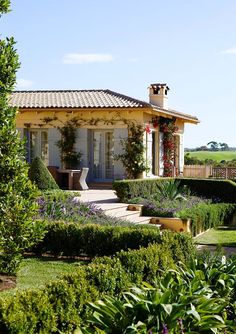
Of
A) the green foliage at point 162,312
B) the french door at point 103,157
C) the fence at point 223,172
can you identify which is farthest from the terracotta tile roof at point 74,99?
the green foliage at point 162,312

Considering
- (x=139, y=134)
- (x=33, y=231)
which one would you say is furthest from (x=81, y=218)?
(x=139, y=134)

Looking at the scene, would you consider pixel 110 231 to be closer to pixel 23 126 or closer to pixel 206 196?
pixel 206 196

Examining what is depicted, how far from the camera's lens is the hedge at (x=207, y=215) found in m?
16.8

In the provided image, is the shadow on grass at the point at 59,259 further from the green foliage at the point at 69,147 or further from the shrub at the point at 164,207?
the green foliage at the point at 69,147

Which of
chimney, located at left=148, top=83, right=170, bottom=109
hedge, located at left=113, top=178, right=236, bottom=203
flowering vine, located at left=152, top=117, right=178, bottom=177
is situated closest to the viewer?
hedge, located at left=113, top=178, right=236, bottom=203

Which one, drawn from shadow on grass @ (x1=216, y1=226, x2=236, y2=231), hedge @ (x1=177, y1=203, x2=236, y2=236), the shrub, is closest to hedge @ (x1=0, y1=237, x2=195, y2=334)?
the shrub

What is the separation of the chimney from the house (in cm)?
242

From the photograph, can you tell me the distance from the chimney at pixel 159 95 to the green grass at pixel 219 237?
1097cm

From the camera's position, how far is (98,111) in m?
24.3

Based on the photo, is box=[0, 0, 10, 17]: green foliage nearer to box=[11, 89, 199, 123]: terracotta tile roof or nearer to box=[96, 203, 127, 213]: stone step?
box=[96, 203, 127, 213]: stone step

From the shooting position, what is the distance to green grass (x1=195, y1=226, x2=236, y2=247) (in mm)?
15273

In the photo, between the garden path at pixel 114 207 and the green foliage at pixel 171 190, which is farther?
the green foliage at pixel 171 190

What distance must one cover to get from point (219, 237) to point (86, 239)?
6359 mm

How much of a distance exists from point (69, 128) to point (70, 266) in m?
14.6
